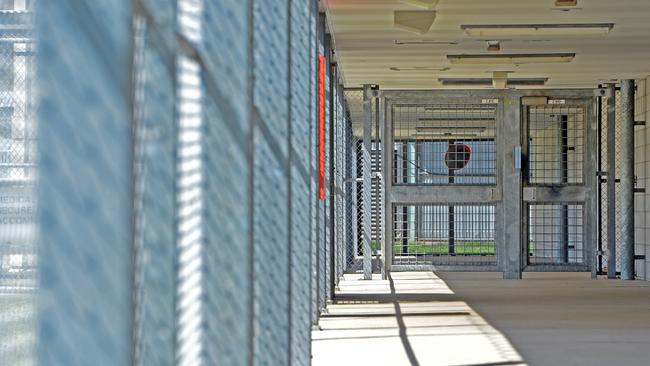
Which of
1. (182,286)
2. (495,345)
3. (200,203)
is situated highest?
(200,203)

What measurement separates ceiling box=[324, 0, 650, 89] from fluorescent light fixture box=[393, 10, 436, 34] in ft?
0.29

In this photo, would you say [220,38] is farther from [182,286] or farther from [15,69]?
[15,69]

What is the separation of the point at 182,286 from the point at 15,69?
0.69 meters

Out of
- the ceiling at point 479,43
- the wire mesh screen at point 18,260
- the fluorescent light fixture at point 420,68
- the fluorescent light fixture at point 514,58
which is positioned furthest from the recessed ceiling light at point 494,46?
the wire mesh screen at point 18,260

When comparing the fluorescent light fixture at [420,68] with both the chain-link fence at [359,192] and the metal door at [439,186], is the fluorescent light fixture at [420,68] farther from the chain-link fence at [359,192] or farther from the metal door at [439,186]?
the chain-link fence at [359,192]

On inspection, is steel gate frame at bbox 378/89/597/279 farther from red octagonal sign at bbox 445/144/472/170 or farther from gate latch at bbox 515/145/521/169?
red octagonal sign at bbox 445/144/472/170

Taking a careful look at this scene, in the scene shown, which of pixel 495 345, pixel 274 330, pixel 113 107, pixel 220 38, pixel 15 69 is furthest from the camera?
pixel 495 345

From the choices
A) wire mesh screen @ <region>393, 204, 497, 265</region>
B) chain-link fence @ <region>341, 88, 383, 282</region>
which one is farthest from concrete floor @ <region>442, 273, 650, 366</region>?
wire mesh screen @ <region>393, 204, 497, 265</region>

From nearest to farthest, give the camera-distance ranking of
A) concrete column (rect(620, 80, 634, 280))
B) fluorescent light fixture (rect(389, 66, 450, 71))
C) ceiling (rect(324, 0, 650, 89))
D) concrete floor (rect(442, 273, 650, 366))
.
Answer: concrete floor (rect(442, 273, 650, 366)) → ceiling (rect(324, 0, 650, 89)) → fluorescent light fixture (rect(389, 66, 450, 71)) → concrete column (rect(620, 80, 634, 280))

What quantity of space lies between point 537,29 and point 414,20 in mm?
1581

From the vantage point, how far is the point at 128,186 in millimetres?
1009

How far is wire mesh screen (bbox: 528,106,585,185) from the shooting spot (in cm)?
1594

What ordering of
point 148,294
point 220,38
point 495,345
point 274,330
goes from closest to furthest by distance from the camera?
point 148,294, point 220,38, point 274,330, point 495,345

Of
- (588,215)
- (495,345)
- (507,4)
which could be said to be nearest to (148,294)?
(495,345)
